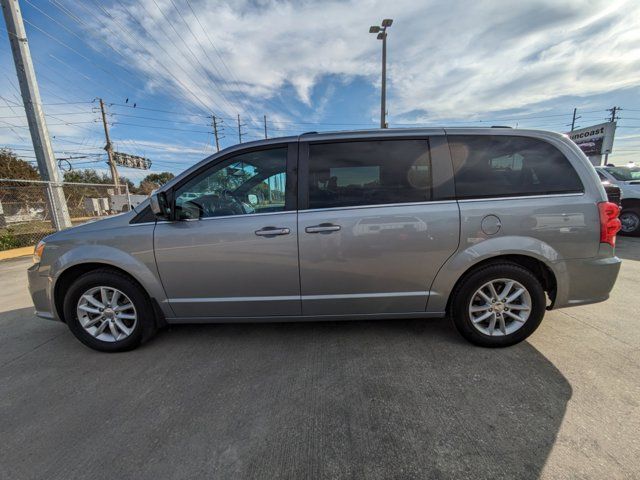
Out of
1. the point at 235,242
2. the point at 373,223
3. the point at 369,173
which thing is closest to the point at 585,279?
the point at 373,223

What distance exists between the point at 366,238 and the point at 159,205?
184cm

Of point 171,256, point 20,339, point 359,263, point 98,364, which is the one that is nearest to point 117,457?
point 98,364

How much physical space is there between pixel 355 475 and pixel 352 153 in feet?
7.63

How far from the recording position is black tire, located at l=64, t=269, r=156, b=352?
2.78 metres

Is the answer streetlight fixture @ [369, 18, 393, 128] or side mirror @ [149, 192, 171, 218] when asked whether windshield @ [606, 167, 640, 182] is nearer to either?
streetlight fixture @ [369, 18, 393, 128]

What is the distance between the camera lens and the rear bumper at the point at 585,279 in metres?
2.54

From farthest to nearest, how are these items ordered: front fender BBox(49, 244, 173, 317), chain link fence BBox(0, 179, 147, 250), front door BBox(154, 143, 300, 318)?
chain link fence BBox(0, 179, 147, 250) → front fender BBox(49, 244, 173, 317) → front door BBox(154, 143, 300, 318)

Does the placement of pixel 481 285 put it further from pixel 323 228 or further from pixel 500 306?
pixel 323 228

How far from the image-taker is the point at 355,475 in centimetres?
Answer: 158

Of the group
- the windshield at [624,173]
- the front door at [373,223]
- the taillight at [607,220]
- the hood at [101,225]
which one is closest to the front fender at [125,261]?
the hood at [101,225]

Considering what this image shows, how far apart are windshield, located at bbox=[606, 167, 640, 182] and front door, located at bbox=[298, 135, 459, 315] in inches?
347

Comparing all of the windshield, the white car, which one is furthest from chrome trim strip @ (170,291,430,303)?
the windshield

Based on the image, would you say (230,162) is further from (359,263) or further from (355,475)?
(355,475)

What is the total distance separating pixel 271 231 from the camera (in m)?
2.58
